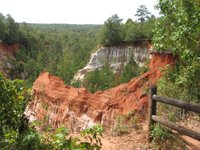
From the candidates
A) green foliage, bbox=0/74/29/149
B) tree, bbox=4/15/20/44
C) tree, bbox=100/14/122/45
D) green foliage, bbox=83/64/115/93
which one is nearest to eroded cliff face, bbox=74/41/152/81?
tree, bbox=100/14/122/45

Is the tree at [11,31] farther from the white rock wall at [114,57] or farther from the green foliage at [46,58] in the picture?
the white rock wall at [114,57]

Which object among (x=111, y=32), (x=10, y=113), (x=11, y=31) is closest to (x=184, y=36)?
(x=10, y=113)

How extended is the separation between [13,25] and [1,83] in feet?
202

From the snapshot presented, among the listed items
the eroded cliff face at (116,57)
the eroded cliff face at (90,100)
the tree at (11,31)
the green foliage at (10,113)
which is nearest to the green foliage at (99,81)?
the eroded cliff face at (116,57)

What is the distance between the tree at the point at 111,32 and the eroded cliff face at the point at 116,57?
1211 millimetres

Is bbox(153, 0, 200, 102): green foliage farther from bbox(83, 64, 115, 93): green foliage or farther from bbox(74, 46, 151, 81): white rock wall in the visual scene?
bbox(74, 46, 151, 81): white rock wall

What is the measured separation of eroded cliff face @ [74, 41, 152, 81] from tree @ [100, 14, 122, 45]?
1211 mm

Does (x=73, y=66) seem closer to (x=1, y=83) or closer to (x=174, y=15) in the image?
(x=174, y=15)

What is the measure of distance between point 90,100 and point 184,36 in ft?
42.8

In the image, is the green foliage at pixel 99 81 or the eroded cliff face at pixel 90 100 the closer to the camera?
the eroded cliff face at pixel 90 100

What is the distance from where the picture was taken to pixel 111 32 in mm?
50750

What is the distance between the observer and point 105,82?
44.1 m

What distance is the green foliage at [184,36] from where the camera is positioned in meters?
8.80

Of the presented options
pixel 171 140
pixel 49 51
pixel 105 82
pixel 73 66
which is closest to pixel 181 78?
pixel 171 140
